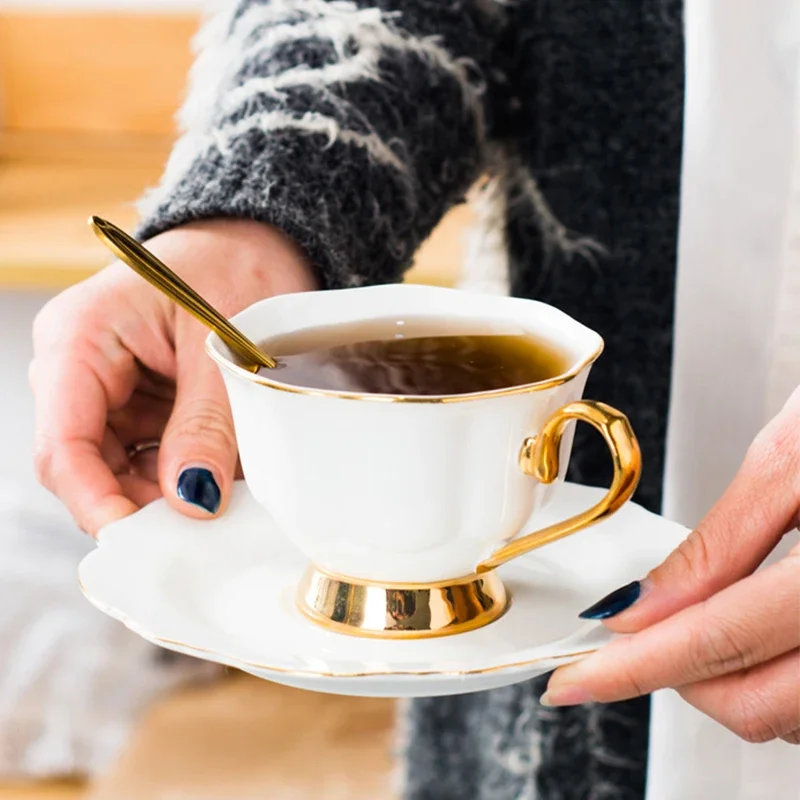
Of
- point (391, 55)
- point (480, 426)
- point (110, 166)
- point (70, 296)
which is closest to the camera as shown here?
point (480, 426)

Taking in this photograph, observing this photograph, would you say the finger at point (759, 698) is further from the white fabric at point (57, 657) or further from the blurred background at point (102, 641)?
the white fabric at point (57, 657)

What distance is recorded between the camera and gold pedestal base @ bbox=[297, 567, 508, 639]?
1.48ft

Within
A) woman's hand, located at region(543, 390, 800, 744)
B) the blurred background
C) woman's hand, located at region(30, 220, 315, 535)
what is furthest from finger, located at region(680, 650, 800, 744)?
the blurred background

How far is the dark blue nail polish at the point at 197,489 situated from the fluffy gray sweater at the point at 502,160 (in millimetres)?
164

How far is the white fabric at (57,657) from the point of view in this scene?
5.33 feet

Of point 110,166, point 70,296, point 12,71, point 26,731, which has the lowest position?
point 26,731

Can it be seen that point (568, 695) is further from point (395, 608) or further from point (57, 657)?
point (57, 657)

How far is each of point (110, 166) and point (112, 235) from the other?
125 cm

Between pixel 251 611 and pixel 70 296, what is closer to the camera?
pixel 251 611

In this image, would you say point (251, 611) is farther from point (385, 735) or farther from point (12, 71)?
point (12, 71)

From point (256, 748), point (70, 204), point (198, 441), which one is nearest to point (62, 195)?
point (70, 204)

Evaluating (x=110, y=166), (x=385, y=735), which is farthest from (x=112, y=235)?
(x=385, y=735)

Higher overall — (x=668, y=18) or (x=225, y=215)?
(x=668, y=18)

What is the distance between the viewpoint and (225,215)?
62cm
